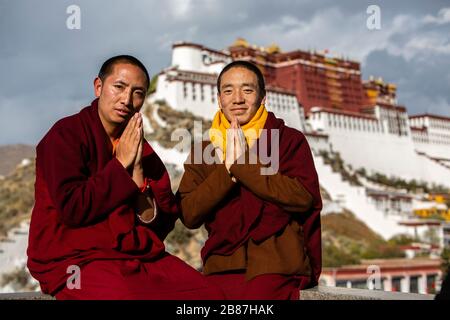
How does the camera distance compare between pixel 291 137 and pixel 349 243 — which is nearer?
pixel 291 137

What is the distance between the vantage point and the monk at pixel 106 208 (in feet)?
5.15

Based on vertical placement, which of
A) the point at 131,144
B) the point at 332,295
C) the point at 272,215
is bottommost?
the point at 332,295

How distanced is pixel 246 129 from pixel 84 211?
2.05 ft

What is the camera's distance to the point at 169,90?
26.0m

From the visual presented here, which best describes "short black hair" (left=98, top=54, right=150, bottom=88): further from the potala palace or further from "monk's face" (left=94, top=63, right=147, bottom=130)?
the potala palace

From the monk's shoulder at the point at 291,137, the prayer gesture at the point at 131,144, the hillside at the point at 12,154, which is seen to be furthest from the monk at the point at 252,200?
the hillside at the point at 12,154

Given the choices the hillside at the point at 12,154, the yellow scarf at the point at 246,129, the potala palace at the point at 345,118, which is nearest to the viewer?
the yellow scarf at the point at 246,129

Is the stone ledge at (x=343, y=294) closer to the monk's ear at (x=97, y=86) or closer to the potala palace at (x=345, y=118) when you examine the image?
the monk's ear at (x=97, y=86)

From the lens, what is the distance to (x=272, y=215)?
188cm

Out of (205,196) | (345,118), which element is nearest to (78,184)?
(205,196)

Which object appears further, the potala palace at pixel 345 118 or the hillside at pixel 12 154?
the hillside at pixel 12 154

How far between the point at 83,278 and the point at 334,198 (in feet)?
83.7

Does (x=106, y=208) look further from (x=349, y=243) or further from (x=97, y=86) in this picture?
(x=349, y=243)
